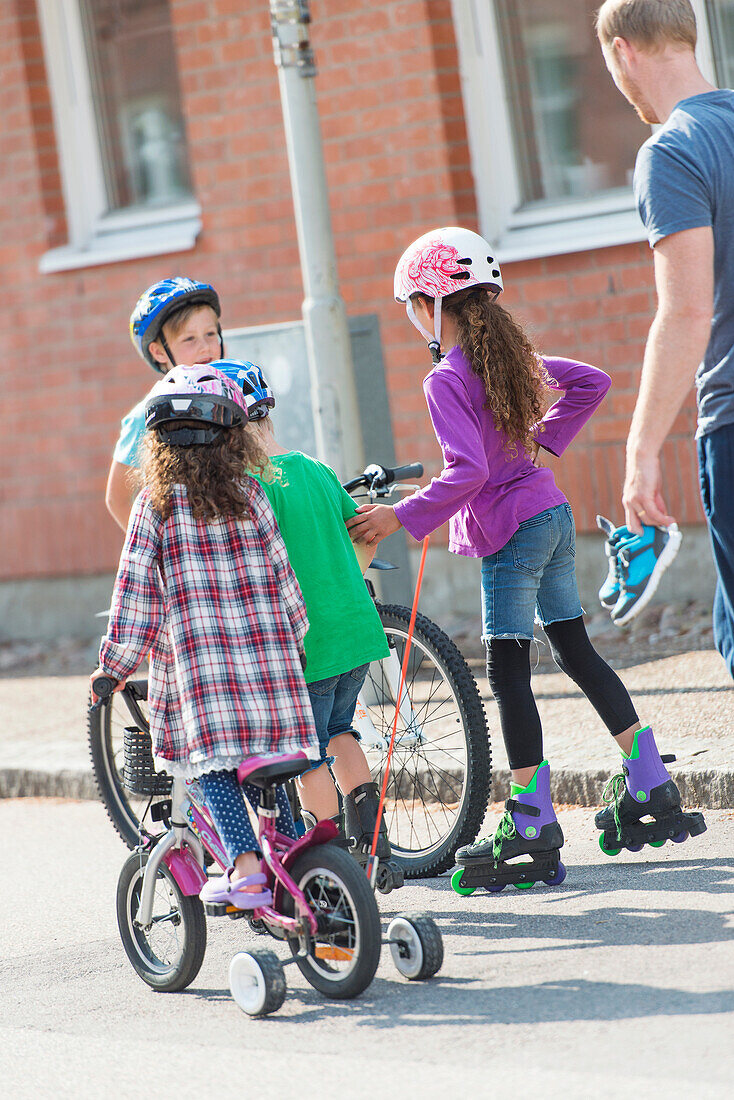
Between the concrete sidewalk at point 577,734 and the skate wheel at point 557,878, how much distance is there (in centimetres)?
72

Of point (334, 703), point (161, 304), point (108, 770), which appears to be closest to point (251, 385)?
point (334, 703)

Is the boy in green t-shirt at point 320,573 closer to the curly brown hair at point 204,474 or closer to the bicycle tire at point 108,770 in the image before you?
the curly brown hair at point 204,474

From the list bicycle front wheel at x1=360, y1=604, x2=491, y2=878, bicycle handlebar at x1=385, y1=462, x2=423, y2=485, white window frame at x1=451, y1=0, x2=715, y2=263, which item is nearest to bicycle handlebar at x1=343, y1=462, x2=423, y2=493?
bicycle handlebar at x1=385, y1=462, x2=423, y2=485

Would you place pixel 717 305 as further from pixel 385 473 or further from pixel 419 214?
pixel 419 214

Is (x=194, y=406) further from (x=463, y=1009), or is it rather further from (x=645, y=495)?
(x=463, y=1009)

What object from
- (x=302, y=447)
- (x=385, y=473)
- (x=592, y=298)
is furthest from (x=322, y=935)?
(x=592, y=298)

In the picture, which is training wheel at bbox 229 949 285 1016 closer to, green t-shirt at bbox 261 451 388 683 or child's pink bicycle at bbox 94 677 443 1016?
child's pink bicycle at bbox 94 677 443 1016

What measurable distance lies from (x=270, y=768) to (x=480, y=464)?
40.9 inches

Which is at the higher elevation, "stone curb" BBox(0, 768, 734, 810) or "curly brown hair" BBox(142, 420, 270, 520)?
"curly brown hair" BBox(142, 420, 270, 520)

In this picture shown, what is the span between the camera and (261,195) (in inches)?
354

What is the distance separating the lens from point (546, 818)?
4270 millimetres

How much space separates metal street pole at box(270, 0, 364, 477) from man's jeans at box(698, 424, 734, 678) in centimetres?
308

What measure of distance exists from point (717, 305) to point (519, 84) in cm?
551

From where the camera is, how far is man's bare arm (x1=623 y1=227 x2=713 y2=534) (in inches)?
129
